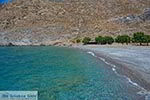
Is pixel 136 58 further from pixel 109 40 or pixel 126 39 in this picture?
pixel 109 40

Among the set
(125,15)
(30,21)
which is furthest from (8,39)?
(125,15)

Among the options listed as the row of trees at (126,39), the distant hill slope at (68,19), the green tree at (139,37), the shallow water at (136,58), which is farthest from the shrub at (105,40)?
the shallow water at (136,58)

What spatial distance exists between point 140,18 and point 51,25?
128 ft

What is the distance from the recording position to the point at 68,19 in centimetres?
14312

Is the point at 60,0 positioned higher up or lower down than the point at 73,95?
higher up

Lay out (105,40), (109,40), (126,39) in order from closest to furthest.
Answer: (126,39) < (109,40) < (105,40)

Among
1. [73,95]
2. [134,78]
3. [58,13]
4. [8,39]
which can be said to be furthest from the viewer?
[58,13]

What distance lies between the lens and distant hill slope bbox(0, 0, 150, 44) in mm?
135125

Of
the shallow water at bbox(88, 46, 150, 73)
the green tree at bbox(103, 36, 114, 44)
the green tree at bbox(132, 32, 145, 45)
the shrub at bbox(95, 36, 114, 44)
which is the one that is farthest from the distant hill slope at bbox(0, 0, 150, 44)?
the shallow water at bbox(88, 46, 150, 73)

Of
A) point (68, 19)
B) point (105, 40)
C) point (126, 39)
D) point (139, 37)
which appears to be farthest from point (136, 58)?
point (68, 19)

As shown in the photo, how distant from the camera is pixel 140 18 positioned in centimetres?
14375

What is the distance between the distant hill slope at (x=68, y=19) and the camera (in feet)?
443

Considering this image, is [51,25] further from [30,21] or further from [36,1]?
[36,1]

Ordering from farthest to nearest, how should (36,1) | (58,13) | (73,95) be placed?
(36,1) → (58,13) → (73,95)
